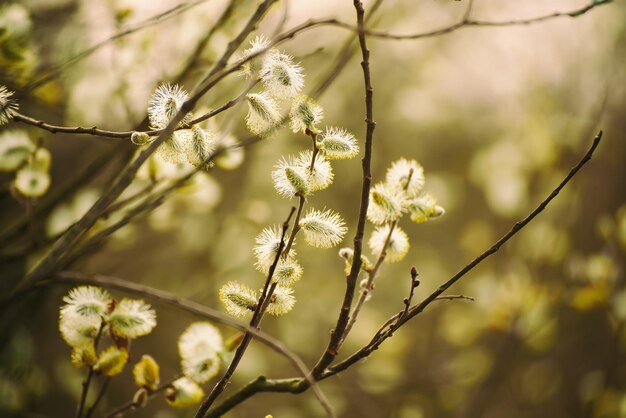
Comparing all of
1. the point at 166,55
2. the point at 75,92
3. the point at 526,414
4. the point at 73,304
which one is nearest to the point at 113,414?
the point at 73,304

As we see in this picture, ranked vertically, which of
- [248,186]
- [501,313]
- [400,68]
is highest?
[400,68]

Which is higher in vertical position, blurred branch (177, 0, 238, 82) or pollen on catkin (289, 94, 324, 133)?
blurred branch (177, 0, 238, 82)

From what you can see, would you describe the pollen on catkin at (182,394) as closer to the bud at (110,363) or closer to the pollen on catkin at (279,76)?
the bud at (110,363)

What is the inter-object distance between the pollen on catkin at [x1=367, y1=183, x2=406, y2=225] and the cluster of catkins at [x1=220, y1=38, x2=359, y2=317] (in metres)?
0.06

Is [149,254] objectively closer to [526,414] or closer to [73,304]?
[73,304]

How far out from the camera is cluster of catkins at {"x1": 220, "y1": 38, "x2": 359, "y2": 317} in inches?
30.7

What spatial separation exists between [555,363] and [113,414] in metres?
2.83

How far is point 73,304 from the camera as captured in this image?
2.64ft

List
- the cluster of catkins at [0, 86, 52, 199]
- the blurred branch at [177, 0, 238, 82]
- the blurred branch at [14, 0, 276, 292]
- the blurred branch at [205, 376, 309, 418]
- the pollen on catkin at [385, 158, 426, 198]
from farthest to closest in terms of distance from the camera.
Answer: the blurred branch at [177, 0, 238, 82], the cluster of catkins at [0, 86, 52, 199], the pollen on catkin at [385, 158, 426, 198], the blurred branch at [205, 376, 309, 418], the blurred branch at [14, 0, 276, 292]

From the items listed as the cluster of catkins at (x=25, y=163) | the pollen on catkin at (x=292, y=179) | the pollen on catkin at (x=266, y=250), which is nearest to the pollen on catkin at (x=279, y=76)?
the pollen on catkin at (x=292, y=179)

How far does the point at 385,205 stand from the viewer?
2.68 feet

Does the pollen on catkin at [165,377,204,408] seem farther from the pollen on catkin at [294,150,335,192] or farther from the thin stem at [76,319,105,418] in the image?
the pollen on catkin at [294,150,335,192]

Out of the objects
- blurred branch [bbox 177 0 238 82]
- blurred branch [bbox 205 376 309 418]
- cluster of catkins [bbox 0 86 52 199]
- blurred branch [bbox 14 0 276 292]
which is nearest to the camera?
blurred branch [bbox 14 0 276 292]

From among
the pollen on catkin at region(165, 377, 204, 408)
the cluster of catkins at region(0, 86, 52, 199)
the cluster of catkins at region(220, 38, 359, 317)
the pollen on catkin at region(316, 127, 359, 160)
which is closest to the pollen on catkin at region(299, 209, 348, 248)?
the cluster of catkins at region(220, 38, 359, 317)
